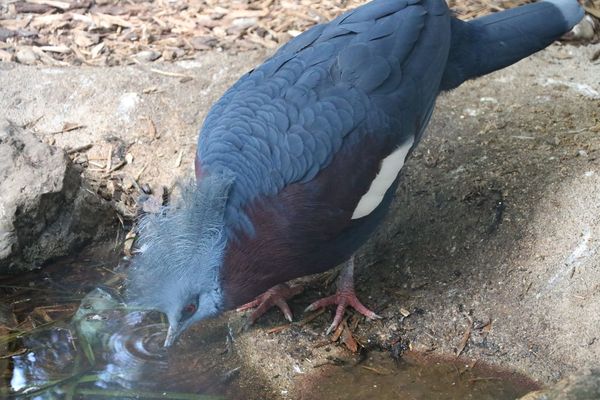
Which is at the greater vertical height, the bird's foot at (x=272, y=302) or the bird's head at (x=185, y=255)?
the bird's head at (x=185, y=255)

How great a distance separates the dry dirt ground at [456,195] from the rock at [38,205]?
33 cm

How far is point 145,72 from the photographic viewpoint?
16.8 feet

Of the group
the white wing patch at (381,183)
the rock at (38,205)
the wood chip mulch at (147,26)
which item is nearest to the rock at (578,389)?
the white wing patch at (381,183)

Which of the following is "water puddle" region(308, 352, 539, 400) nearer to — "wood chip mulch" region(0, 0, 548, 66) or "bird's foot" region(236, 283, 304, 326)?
"bird's foot" region(236, 283, 304, 326)

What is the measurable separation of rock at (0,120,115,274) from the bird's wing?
956 millimetres

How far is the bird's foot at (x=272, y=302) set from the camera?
3844 mm

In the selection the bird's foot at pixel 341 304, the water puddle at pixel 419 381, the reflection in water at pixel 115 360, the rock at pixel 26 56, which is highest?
the rock at pixel 26 56

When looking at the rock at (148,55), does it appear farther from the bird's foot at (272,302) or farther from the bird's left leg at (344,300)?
the bird's left leg at (344,300)

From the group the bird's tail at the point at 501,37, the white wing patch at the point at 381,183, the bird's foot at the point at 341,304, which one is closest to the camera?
the white wing patch at the point at 381,183

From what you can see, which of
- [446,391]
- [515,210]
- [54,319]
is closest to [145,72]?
[54,319]

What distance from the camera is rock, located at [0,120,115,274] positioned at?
3.88 meters

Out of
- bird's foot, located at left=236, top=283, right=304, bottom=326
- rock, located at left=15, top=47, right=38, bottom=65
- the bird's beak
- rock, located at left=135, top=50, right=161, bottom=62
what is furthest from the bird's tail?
rock, located at left=15, top=47, right=38, bottom=65

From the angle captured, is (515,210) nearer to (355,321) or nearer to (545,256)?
(545,256)

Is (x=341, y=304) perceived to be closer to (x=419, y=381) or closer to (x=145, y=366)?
(x=419, y=381)
